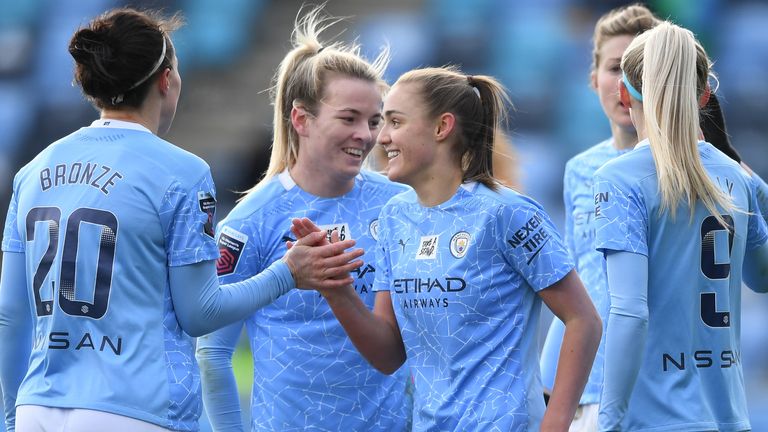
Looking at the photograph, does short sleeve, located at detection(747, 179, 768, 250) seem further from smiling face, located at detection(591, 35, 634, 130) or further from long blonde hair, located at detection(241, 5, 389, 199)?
long blonde hair, located at detection(241, 5, 389, 199)

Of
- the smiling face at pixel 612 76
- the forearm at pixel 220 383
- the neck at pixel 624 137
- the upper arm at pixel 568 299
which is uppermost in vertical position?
the smiling face at pixel 612 76

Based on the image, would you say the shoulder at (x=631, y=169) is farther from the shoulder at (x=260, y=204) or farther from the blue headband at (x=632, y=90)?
the shoulder at (x=260, y=204)

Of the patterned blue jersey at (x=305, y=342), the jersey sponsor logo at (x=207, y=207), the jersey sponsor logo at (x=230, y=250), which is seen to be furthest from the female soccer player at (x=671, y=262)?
the jersey sponsor logo at (x=230, y=250)

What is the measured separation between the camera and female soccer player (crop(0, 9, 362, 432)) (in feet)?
9.67

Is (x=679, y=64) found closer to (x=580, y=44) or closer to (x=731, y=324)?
(x=731, y=324)

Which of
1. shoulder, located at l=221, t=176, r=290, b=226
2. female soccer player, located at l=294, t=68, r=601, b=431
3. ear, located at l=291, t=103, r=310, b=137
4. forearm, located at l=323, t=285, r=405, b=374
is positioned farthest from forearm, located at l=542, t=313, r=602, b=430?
→ ear, located at l=291, t=103, r=310, b=137

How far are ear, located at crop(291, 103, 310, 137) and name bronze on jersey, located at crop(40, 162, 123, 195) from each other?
3.38 ft

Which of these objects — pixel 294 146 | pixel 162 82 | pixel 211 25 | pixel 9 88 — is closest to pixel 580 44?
pixel 211 25

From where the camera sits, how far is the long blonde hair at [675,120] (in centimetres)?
318

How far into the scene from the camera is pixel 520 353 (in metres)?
3.24

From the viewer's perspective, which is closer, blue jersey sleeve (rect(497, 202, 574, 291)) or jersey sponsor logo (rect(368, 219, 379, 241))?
blue jersey sleeve (rect(497, 202, 574, 291))

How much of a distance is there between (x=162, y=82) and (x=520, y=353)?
1.26 m

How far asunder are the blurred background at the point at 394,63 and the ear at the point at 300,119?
715 cm

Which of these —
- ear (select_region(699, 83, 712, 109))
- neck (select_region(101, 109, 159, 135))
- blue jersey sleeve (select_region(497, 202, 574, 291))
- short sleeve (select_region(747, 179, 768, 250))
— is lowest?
blue jersey sleeve (select_region(497, 202, 574, 291))
